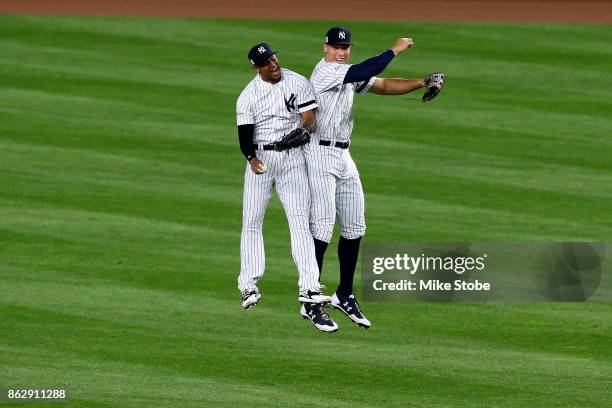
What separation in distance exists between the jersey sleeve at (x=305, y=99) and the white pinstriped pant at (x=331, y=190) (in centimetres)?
47

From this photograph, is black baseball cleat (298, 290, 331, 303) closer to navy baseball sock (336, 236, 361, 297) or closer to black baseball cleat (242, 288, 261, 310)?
black baseball cleat (242, 288, 261, 310)

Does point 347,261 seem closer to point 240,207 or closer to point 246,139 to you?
point 246,139

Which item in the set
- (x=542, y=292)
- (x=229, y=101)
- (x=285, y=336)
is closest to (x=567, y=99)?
(x=229, y=101)

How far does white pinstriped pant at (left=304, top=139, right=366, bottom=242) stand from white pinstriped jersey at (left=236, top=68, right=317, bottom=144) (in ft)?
1.13

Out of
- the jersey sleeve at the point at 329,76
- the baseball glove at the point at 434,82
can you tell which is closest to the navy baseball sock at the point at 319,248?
the jersey sleeve at the point at 329,76

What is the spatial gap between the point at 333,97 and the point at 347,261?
5.62 feet

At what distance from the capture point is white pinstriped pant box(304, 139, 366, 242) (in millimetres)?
13461

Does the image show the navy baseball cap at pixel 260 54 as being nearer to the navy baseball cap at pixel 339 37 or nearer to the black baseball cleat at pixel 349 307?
the navy baseball cap at pixel 339 37

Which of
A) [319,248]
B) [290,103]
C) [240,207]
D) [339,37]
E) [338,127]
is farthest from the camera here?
[240,207]

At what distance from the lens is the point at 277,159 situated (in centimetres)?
1341

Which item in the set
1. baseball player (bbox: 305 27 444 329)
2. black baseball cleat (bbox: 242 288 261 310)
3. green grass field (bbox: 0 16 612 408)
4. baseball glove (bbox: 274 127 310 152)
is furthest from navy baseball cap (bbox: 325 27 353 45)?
green grass field (bbox: 0 16 612 408)

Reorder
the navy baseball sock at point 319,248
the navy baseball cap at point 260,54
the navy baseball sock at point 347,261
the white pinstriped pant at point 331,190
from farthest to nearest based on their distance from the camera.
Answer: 1. the navy baseball sock at point 347,261
2. the navy baseball sock at point 319,248
3. the white pinstriped pant at point 331,190
4. the navy baseball cap at point 260,54

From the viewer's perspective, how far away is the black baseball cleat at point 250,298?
43.6 feet

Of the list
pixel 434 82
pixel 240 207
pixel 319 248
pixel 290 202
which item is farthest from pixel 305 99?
pixel 240 207
